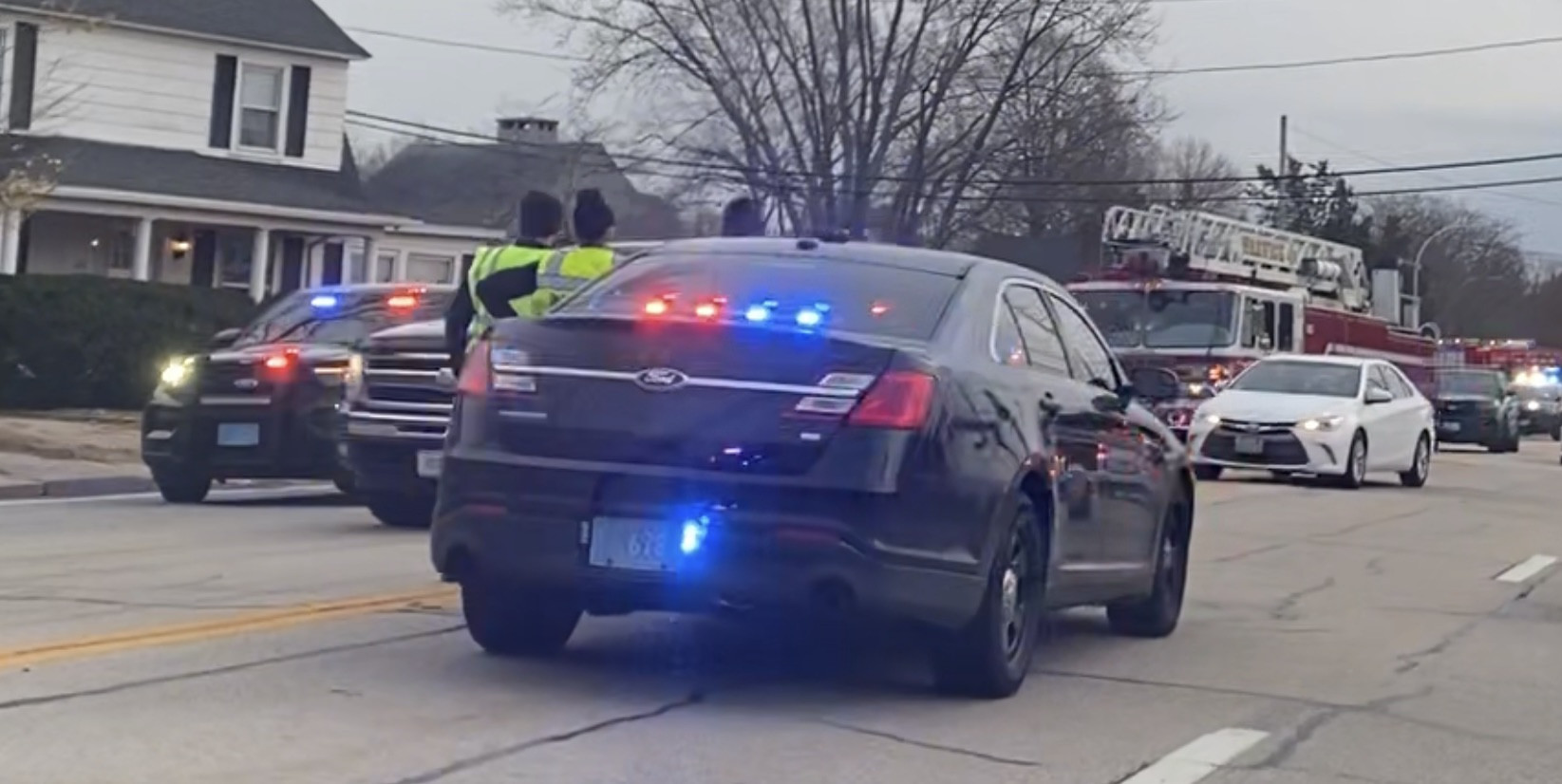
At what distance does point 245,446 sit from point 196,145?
69.7 ft

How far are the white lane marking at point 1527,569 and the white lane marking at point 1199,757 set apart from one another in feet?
23.6

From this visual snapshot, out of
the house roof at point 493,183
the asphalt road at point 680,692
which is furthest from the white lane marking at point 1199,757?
the house roof at point 493,183

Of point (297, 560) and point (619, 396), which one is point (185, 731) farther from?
point (297, 560)

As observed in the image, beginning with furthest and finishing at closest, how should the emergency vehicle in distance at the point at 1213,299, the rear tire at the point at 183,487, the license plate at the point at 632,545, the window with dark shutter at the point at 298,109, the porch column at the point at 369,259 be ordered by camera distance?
the porch column at the point at 369,259 < the window with dark shutter at the point at 298,109 < the emergency vehicle in distance at the point at 1213,299 < the rear tire at the point at 183,487 < the license plate at the point at 632,545

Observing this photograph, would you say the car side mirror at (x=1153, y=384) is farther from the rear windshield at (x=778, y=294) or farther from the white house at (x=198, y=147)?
the white house at (x=198, y=147)

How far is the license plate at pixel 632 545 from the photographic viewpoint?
25.0ft

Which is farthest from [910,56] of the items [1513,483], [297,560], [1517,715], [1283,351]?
[1517,715]

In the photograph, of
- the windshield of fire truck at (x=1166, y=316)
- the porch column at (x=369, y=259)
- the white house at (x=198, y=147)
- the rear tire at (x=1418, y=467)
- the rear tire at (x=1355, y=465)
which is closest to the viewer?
the rear tire at (x=1355, y=465)

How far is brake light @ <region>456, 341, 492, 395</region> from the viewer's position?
810 cm

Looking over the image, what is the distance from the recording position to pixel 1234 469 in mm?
25844

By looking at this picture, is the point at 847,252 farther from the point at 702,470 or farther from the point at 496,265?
the point at 496,265

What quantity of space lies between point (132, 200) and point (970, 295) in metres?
27.4

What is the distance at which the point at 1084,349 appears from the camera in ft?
32.2

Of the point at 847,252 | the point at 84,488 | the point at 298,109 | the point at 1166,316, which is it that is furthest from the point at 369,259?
the point at 847,252
